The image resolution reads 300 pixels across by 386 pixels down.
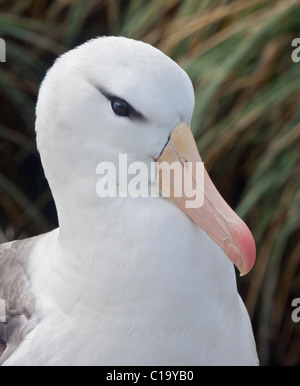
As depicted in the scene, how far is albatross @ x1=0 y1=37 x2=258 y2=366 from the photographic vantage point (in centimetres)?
222

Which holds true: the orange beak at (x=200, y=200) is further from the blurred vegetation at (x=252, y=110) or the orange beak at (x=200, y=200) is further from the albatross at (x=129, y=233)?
the blurred vegetation at (x=252, y=110)

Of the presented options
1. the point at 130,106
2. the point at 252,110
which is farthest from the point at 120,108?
the point at 252,110

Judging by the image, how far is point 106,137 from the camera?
223cm

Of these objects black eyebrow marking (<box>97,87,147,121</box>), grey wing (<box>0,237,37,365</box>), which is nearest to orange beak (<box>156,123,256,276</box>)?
black eyebrow marking (<box>97,87,147,121</box>)

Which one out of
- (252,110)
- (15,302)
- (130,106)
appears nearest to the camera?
(130,106)

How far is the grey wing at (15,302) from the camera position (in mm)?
2426

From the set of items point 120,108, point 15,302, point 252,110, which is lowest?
point 15,302

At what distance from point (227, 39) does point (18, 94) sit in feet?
3.72

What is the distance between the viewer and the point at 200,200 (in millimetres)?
2303

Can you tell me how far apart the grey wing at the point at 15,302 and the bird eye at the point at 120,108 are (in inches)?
23.0

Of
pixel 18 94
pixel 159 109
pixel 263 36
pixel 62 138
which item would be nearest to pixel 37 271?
pixel 62 138

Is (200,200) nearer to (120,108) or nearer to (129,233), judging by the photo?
(129,233)

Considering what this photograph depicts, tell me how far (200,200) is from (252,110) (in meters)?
1.13
